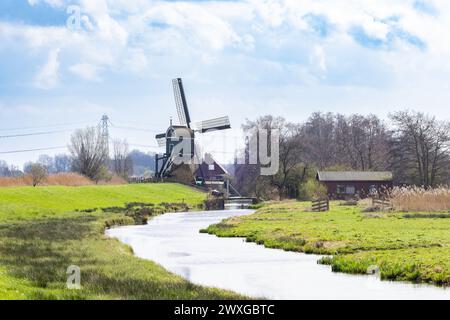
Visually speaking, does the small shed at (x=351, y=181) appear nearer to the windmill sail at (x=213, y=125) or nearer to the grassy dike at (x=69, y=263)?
the windmill sail at (x=213, y=125)

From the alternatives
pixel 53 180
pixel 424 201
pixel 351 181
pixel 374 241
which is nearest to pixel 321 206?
pixel 424 201

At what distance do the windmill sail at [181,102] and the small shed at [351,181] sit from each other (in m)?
29.1

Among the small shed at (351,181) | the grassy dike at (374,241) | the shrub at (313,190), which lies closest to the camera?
the grassy dike at (374,241)

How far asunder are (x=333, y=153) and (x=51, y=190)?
6400 cm

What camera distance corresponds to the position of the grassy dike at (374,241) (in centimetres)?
1941

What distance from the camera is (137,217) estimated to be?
5172cm

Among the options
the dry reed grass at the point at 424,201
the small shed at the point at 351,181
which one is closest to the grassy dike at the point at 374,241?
the dry reed grass at the point at 424,201

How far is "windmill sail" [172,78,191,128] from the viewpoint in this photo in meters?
105

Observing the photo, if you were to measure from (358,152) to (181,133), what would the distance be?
30.1m

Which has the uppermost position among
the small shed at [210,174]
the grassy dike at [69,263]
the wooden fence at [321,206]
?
the small shed at [210,174]

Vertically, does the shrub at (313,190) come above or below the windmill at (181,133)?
below

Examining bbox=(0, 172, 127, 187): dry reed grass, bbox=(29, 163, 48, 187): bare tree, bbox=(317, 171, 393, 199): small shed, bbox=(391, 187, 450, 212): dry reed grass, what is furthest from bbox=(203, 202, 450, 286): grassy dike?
bbox=(317, 171, 393, 199): small shed
